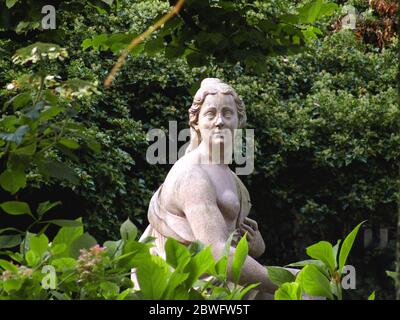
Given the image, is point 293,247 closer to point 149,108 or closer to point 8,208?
point 149,108

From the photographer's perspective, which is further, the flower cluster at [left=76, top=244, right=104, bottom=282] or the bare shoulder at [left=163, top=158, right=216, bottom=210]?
the bare shoulder at [left=163, top=158, right=216, bottom=210]

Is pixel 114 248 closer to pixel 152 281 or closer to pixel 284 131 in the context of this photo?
pixel 152 281

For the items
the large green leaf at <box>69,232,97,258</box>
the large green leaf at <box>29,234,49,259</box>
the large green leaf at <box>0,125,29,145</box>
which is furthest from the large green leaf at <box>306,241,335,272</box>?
the large green leaf at <box>0,125,29,145</box>

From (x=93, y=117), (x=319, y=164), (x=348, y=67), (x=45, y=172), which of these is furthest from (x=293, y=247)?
(x=45, y=172)

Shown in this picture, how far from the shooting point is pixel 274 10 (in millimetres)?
14711

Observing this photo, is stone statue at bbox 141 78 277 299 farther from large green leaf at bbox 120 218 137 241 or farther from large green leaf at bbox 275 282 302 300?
large green leaf at bbox 275 282 302 300

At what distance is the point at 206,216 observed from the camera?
5.57m

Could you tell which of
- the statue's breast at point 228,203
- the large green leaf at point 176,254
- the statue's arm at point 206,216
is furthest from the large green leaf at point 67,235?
the statue's breast at point 228,203

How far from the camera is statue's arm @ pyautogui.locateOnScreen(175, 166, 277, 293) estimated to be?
5484mm

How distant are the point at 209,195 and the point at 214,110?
1.70ft

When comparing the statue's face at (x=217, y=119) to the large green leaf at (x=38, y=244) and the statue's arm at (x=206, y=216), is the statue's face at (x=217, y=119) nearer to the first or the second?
the statue's arm at (x=206, y=216)

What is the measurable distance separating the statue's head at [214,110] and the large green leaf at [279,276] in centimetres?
323

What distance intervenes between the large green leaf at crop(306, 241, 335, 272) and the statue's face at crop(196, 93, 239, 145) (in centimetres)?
329

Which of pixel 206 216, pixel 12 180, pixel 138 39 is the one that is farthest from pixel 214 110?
pixel 12 180
